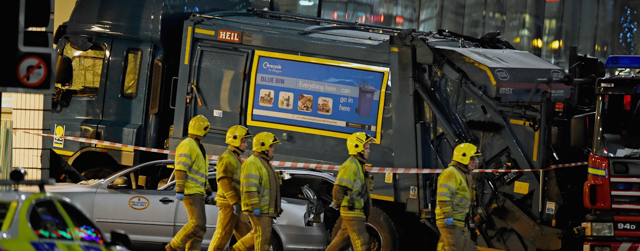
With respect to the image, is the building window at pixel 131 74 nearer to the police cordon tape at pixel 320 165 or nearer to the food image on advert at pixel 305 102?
the police cordon tape at pixel 320 165

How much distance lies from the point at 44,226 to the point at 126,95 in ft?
23.2

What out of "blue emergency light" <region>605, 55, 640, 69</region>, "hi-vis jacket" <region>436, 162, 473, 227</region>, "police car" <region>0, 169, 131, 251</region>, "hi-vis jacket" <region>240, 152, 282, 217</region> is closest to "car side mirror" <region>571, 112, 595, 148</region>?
"blue emergency light" <region>605, 55, 640, 69</region>

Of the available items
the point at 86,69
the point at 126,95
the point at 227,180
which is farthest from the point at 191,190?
the point at 86,69

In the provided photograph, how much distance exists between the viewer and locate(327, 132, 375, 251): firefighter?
9.06m

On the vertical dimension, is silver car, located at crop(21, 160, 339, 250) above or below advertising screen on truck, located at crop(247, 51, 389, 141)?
below

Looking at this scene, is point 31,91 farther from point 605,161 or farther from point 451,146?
point 605,161

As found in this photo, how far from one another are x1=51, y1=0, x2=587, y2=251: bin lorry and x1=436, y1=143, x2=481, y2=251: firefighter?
100 cm

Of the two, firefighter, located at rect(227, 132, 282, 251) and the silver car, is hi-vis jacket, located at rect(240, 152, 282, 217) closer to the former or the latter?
firefighter, located at rect(227, 132, 282, 251)

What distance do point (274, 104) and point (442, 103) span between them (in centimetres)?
235

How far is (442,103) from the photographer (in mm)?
9969

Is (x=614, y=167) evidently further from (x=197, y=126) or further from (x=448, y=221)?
(x=197, y=126)

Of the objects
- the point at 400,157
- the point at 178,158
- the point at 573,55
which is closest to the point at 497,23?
the point at 573,55

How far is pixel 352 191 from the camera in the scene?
910 centimetres

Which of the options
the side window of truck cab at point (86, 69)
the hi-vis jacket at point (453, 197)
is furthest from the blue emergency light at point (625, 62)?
the side window of truck cab at point (86, 69)
